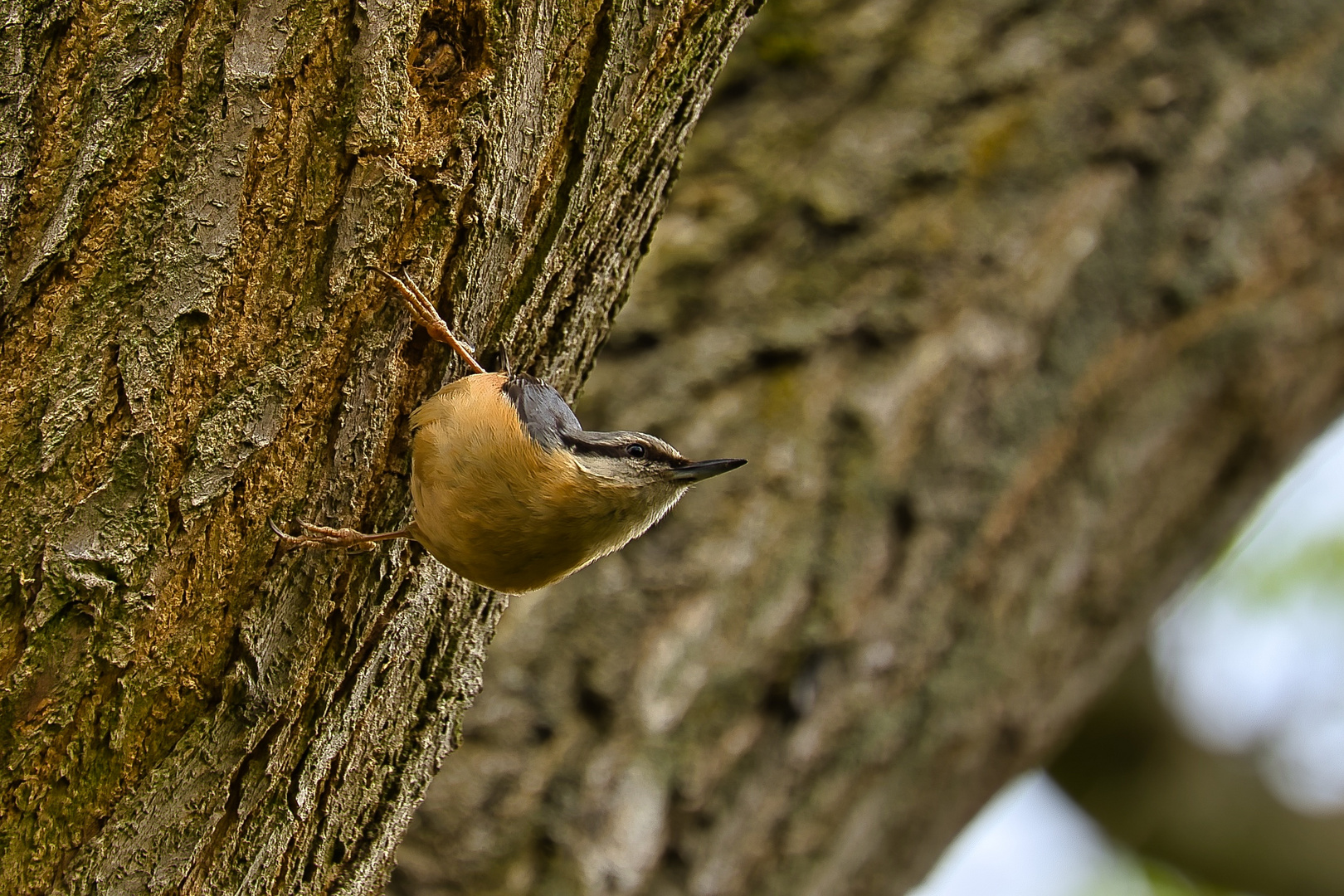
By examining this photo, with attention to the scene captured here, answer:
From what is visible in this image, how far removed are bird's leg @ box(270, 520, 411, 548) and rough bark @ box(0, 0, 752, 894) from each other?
0.03m

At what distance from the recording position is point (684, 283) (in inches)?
145

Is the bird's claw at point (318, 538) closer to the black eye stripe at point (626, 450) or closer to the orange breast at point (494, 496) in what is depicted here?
the orange breast at point (494, 496)

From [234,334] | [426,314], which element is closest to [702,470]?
[426,314]

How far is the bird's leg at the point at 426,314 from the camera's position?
192 centimetres

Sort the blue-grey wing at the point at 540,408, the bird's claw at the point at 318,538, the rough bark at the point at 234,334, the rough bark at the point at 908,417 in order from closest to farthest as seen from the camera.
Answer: the rough bark at the point at 234,334 → the bird's claw at the point at 318,538 → the blue-grey wing at the point at 540,408 → the rough bark at the point at 908,417

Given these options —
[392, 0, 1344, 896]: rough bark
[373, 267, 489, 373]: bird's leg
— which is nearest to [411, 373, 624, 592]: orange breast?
[373, 267, 489, 373]: bird's leg

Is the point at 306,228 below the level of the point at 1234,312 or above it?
below

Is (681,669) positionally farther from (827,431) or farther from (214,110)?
(214,110)

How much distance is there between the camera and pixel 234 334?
1806mm

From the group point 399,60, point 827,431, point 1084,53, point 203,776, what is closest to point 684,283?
point 827,431

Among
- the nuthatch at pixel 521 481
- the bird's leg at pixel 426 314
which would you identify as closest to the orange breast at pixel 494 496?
the nuthatch at pixel 521 481

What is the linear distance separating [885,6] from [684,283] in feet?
4.48

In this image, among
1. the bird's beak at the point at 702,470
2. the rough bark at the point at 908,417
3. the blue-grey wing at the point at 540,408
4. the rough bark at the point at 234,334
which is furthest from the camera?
the rough bark at the point at 908,417

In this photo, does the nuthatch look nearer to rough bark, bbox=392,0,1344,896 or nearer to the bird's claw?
the bird's claw
